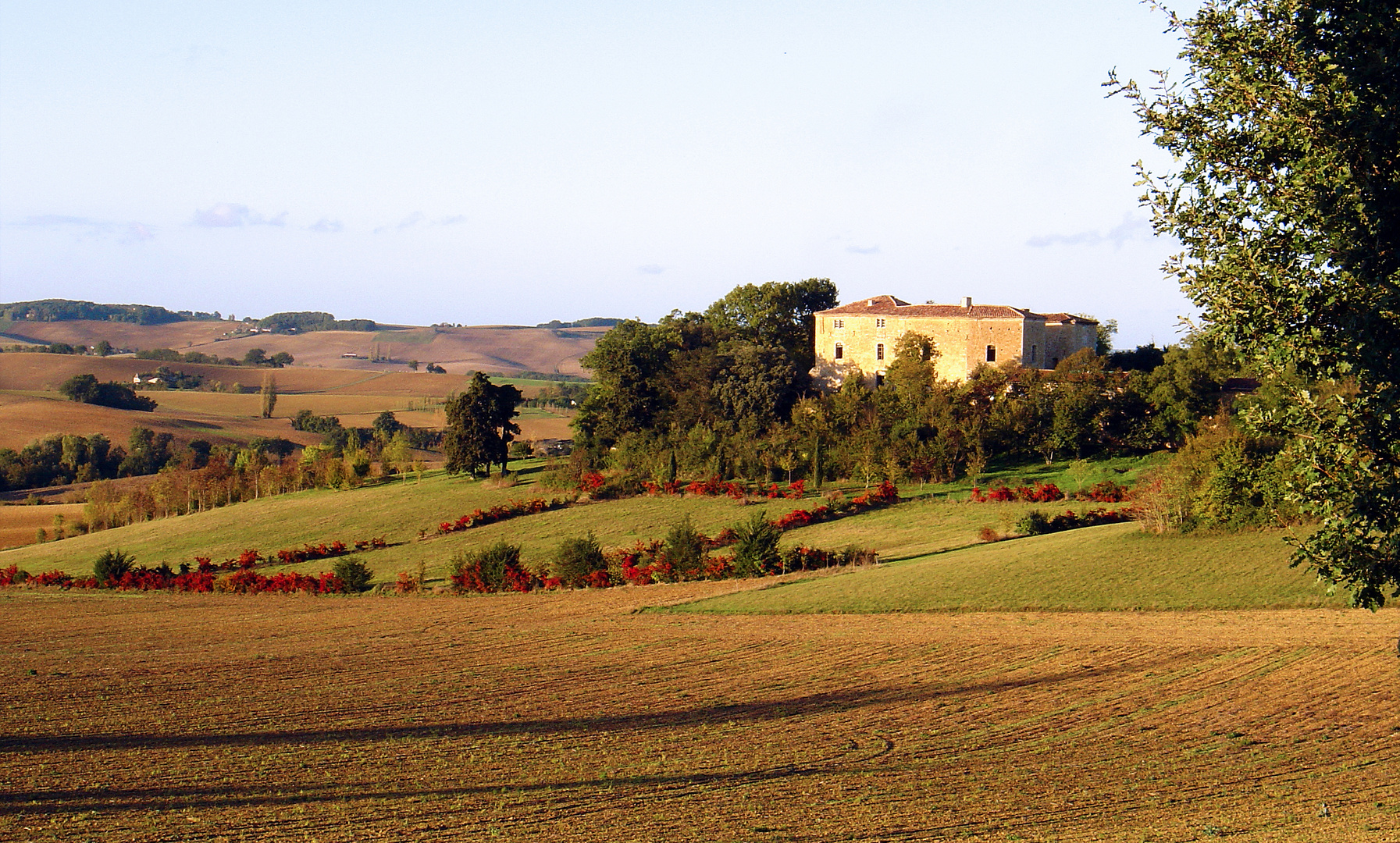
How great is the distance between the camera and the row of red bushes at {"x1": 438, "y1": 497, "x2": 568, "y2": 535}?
180 feet

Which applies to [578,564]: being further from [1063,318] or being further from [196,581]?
[1063,318]

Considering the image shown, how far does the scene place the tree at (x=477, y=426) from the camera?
66312mm

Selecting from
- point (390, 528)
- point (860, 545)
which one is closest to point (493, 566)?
point (860, 545)

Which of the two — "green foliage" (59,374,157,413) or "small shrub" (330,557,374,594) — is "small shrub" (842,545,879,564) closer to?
"small shrub" (330,557,374,594)

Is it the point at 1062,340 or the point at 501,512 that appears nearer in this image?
the point at 501,512

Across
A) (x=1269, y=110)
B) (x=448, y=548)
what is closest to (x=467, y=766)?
(x=1269, y=110)

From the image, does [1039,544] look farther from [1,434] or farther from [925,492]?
Result: [1,434]

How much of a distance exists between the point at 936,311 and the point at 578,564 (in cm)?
3682

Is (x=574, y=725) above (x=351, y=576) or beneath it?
above

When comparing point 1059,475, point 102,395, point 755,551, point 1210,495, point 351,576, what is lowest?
point 351,576

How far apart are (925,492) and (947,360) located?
1628 centimetres

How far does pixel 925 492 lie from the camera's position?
178ft

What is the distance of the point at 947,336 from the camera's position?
68.6 m

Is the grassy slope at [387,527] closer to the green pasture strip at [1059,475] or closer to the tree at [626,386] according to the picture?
the tree at [626,386]
